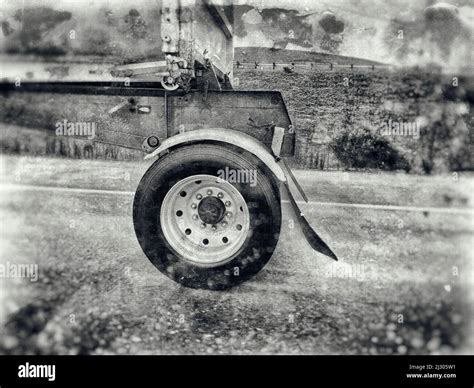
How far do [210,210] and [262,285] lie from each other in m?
0.89

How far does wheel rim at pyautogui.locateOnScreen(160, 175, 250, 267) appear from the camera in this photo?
3055 millimetres

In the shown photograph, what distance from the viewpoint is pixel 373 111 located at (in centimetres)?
521

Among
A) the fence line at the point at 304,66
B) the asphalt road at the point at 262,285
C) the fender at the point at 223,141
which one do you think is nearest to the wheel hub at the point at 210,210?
the fender at the point at 223,141

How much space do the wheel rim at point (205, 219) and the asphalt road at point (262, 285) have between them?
1.33 ft

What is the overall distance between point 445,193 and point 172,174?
3.57m

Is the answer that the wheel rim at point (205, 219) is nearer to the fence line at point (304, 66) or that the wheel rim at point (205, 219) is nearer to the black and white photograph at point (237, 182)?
the black and white photograph at point (237, 182)

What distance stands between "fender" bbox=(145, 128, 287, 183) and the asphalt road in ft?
3.74

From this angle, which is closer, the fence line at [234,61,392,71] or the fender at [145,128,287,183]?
the fender at [145,128,287,183]

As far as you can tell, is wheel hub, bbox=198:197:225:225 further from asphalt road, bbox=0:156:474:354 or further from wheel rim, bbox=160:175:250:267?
asphalt road, bbox=0:156:474:354

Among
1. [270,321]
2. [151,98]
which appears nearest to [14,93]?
[151,98]

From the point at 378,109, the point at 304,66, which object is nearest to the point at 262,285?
the point at 304,66

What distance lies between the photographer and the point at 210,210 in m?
3.05

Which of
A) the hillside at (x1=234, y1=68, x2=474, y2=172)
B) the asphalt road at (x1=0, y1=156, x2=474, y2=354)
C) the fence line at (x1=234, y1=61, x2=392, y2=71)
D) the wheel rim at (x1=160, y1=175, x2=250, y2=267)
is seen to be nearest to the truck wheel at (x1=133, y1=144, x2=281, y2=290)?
the wheel rim at (x1=160, y1=175, x2=250, y2=267)
